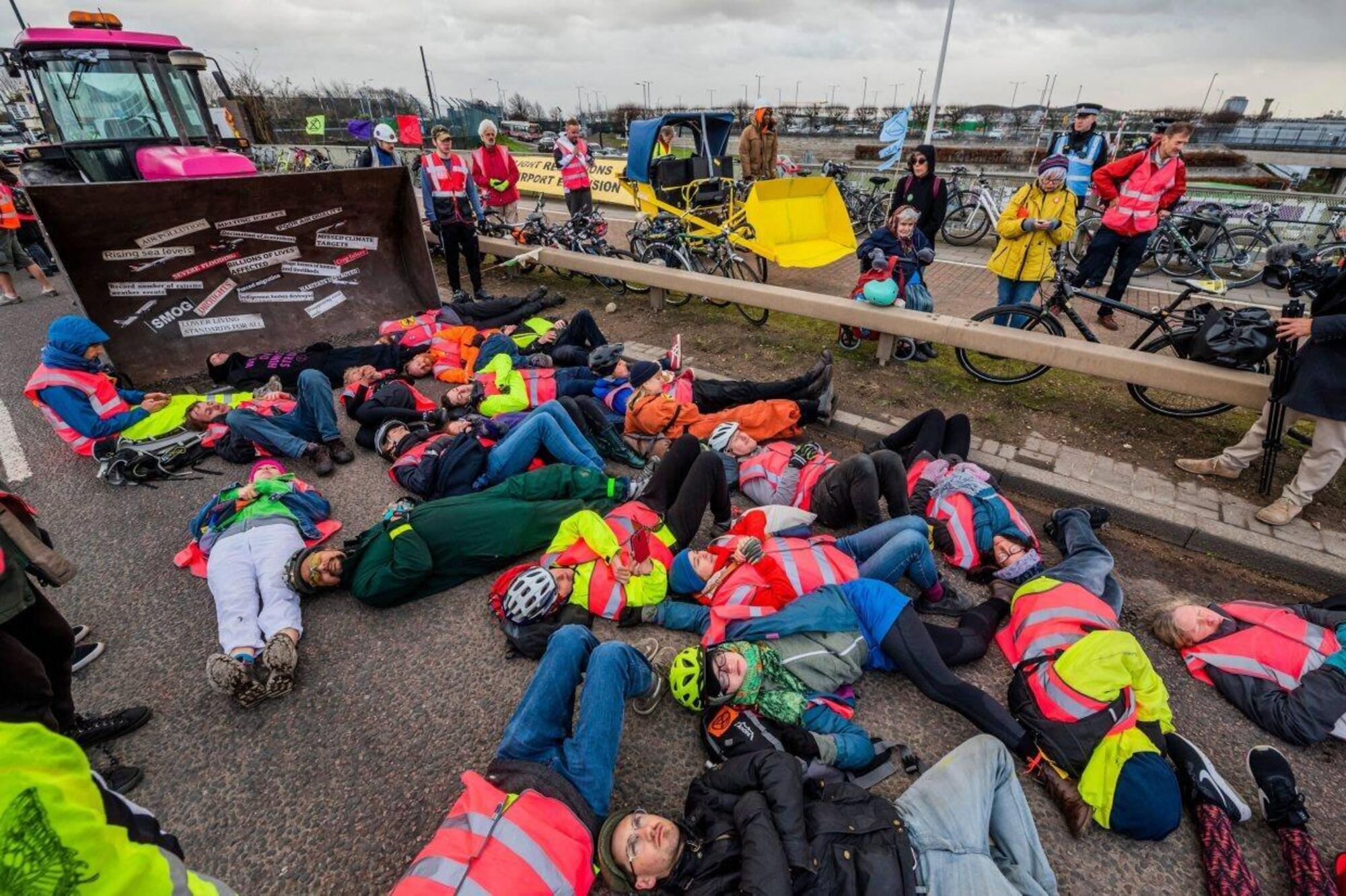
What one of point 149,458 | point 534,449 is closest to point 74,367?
point 149,458

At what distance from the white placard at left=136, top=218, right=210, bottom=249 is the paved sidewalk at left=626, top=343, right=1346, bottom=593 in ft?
23.6

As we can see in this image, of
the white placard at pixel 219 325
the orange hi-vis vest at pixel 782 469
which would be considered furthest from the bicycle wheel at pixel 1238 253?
the white placard at pixel 219 325

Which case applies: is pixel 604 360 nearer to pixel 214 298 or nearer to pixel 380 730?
pixel 380 730

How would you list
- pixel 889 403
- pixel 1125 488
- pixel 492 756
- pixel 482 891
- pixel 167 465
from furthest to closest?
pixel 889 403
pixel 167 465
pixel 1125 488
pixel 492 756
pixel 482 891

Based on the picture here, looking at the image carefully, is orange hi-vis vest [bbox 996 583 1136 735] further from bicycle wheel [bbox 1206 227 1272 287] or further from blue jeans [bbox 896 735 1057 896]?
bicycle wheel [bbox 1206 227 1272 287]

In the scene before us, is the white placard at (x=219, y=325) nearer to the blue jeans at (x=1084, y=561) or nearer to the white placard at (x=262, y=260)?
the white placard at (x=262, y=260)

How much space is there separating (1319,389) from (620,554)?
423 centimetres

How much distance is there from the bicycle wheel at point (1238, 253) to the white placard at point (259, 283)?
12.6 meters

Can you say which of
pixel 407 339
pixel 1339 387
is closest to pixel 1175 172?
pixel 1339 387

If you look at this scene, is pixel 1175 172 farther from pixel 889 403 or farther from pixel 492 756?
pixel 492 756

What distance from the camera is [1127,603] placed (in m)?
3.21

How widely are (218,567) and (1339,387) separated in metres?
6.61

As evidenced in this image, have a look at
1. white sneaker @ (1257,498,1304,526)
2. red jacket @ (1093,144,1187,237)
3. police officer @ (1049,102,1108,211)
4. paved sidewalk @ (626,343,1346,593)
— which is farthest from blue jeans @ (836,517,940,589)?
police officer @ (1049,102,1108,211)

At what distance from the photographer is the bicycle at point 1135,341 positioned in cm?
438
